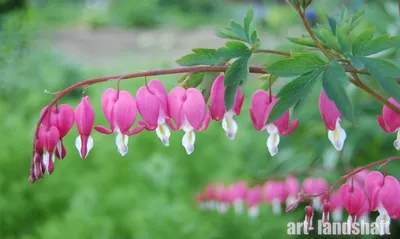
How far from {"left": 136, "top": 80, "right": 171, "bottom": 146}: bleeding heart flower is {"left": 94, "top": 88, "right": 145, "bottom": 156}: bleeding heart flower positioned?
0.01 metres

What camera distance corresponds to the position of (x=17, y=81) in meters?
4.37

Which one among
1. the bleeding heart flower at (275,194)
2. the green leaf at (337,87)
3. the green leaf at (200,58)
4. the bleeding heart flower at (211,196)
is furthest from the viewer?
the bleeding heart flower at (211,196)

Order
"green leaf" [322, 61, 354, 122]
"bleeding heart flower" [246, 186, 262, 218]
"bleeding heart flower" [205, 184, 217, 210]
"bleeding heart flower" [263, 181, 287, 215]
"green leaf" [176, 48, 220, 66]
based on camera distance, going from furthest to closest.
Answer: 1. "bleeding heart flower" [205, 184, 217, 210]
2. "bleeding heart flower" [246, 186, 262, 218]
3. "bleeding heart flower" [263, 181, 287, 215]
4. "green leaf" [176, 48, 220, 66]
5. "green leaf" [322, 61, 354, 122]

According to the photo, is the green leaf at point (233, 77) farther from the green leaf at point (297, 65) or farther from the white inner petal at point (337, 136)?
the white inner petal at point (337, 136)

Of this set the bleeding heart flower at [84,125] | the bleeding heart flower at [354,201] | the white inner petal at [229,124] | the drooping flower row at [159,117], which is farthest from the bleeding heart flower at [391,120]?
the bleeding heart flower at [84,125]

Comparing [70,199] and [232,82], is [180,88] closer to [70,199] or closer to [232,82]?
[232,82]

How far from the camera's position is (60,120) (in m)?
0.82

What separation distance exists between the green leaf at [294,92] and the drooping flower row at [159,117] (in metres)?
0.09

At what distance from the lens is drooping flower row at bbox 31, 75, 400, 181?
0.79 metres

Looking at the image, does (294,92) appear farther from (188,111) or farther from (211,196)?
(211,196)

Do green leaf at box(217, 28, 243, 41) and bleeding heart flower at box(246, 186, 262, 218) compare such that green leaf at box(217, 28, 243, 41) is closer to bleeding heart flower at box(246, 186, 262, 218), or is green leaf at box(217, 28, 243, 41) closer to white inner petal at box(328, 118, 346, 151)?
white inner petal at box(328, 118, 346, 151)

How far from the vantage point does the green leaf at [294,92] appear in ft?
2.37

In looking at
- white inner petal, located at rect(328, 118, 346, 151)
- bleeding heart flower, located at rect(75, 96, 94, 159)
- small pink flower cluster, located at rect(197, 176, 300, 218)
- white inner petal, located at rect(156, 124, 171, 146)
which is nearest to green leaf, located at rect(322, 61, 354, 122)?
white inner petal, located at rect(328, 118, 346, 151)

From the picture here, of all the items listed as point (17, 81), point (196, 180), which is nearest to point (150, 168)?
point (196, 180)
